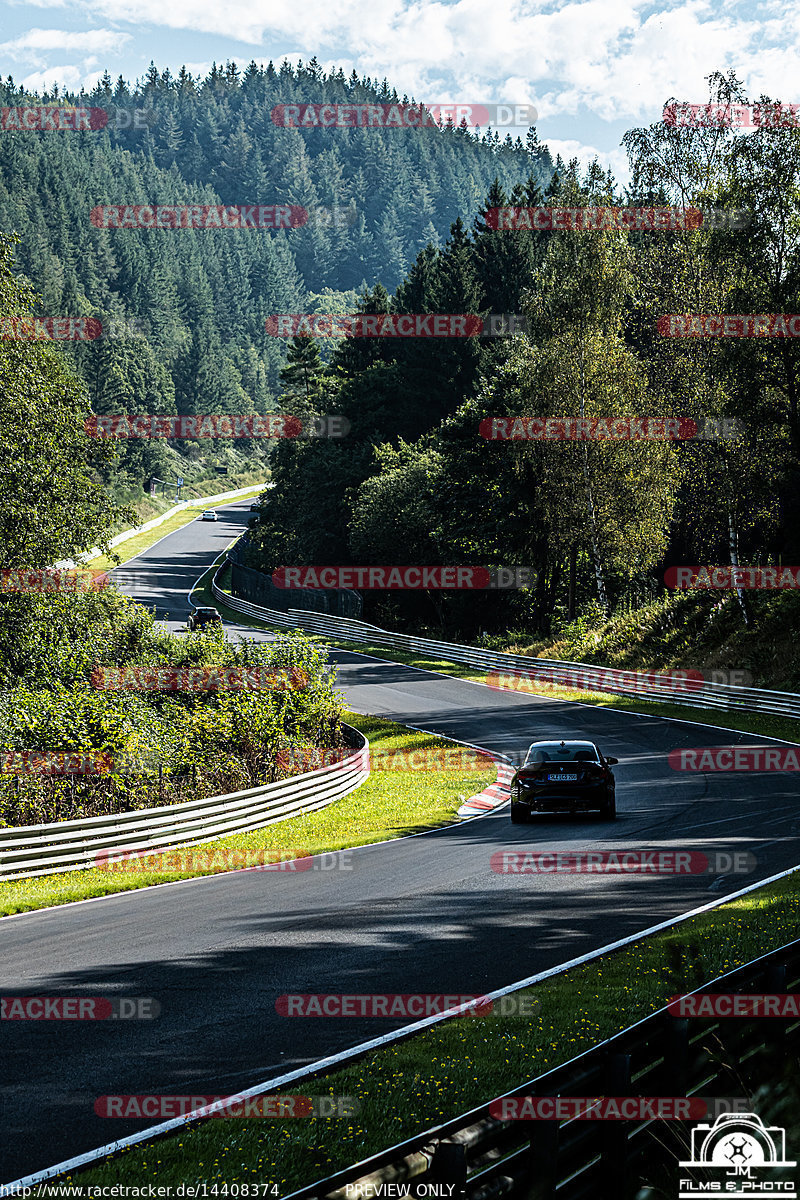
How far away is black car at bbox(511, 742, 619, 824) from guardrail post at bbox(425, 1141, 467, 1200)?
14.2m

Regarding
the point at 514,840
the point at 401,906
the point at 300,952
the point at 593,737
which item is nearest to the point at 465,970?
the point at 300,952

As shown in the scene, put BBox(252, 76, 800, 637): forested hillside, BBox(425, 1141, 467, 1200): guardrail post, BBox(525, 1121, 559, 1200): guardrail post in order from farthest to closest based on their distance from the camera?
BBox(252, 76, 800, 637): forested hillside
BBox(525, 1121, 559, 1200): guardrail post
BBox(425, 1141, 467, 1200): guardrail post

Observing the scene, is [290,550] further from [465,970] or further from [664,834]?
[465,970]

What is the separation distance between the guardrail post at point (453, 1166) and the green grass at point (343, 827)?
9.32 m

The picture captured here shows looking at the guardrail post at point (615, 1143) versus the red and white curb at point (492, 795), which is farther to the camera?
the red and white curb at point (492, 795)

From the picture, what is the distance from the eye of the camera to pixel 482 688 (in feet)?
127

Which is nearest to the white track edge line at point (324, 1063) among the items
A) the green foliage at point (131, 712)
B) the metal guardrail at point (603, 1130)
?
the metal guardrail at point (603, 1130)

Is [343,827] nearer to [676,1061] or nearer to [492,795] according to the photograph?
[492,795]

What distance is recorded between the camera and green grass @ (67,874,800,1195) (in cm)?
537

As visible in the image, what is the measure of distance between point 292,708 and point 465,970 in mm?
17042

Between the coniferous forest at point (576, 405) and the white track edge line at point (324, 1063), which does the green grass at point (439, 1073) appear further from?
the coniferous forest at point (576, 405)

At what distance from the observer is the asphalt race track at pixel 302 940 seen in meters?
6.76

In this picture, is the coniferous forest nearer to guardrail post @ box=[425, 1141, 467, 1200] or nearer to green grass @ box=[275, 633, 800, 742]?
green grass @ box=[275, 633, 800, 742]

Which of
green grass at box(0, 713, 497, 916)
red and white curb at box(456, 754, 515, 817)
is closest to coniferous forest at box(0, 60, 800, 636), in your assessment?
green grass at box(0, 713, 497, 916)
